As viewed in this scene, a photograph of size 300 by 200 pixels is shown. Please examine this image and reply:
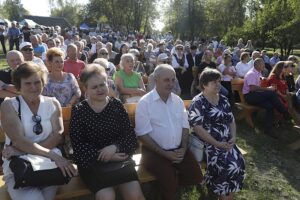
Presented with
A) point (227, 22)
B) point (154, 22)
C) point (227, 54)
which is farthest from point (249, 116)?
point (154, 22)

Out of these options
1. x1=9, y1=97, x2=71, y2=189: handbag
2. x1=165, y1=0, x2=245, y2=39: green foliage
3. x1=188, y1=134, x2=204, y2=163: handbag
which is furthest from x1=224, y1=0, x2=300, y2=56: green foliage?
x1=9, y1=97, x2=71, y2=189: handbag

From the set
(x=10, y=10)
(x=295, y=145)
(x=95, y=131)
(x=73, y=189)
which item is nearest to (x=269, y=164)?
(x=295, y=145)

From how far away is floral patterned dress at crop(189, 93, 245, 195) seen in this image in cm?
358

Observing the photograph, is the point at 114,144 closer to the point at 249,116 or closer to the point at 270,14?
the point at 249,116

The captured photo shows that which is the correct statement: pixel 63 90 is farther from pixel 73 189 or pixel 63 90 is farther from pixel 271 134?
pixel 271 134

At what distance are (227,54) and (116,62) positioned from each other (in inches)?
123

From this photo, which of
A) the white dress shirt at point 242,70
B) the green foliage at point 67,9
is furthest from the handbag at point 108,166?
the green foliage at point 67,9

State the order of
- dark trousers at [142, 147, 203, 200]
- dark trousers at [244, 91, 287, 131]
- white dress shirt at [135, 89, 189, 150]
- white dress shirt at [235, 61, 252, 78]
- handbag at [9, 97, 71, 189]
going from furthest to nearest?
white dress shirt at [235, 61, 252, 78]
dark trousers at [244, 91, 287, 131]
white dress shirt at [135, 89, 189, 150]
dark trousers at [142, 147, 203, 200]
handbag at [9, 97, 71, 189]

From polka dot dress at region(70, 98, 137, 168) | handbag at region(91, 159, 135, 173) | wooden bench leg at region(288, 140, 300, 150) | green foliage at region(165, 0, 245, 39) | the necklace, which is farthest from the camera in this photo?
green foliage at region(165, 0, 245, 39)

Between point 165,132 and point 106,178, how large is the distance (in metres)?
0.96

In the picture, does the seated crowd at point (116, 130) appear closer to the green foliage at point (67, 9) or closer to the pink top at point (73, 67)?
the pink top at point (73, 67)

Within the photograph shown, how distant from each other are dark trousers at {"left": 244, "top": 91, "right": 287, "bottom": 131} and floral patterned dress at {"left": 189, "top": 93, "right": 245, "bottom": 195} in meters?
2.86

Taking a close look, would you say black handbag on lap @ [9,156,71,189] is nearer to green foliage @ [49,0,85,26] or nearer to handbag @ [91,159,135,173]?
handbag @ [91,159,135,173]

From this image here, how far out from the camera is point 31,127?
303 centimetres
